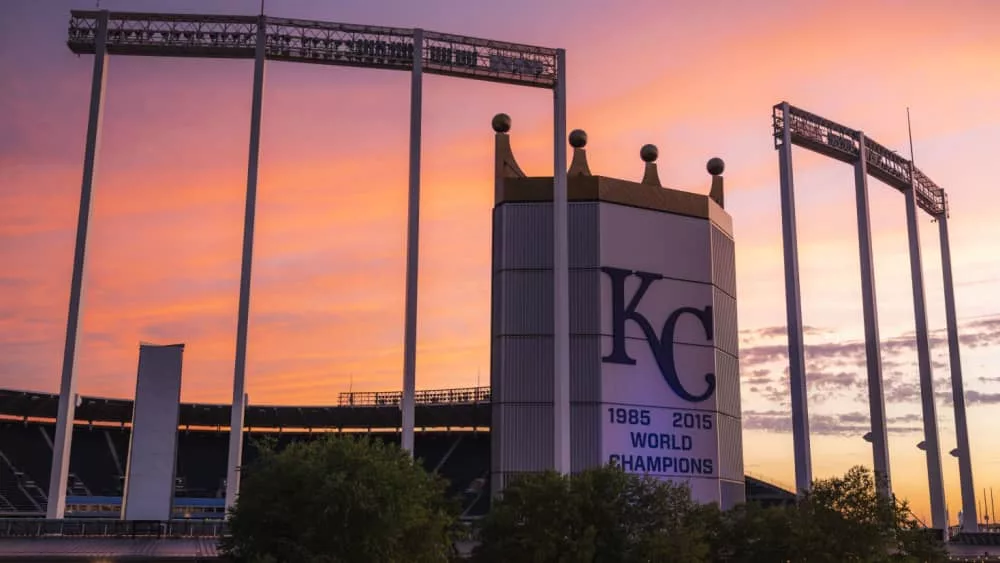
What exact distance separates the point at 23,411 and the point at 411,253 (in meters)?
73.9

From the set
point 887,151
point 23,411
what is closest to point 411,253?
point 887,151

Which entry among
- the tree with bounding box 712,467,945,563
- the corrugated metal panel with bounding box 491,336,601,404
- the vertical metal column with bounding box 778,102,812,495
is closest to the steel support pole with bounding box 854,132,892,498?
the vertical metal column with bounding box 778,102,812,495

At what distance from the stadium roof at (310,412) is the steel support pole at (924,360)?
39.2 m

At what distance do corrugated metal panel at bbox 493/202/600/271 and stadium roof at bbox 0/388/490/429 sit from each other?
42088mm

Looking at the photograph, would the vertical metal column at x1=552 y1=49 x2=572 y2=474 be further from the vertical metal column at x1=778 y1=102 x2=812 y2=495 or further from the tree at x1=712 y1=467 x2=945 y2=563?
the vertical metal column at x1=778 y1=102 x2=812 y2=495

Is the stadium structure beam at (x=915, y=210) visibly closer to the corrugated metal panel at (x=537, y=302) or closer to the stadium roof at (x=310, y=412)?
the corrugated metal panel at (x=537, y=302)

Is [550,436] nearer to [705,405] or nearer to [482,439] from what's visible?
[705,405]

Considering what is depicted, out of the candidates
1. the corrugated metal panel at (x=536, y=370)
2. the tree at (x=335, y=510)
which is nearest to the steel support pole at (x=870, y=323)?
the corrugated metal panel at (x=536, y=370)

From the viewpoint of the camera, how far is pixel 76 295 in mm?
39531

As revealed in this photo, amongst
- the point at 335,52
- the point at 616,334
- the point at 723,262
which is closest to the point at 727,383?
the point at 723,262

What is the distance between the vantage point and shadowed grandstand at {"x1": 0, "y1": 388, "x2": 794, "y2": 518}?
97.6 meters

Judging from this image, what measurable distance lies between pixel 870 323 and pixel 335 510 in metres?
38.0

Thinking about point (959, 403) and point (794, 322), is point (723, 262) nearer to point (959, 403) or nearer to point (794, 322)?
point (794, 322)

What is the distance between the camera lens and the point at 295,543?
3041 cm
